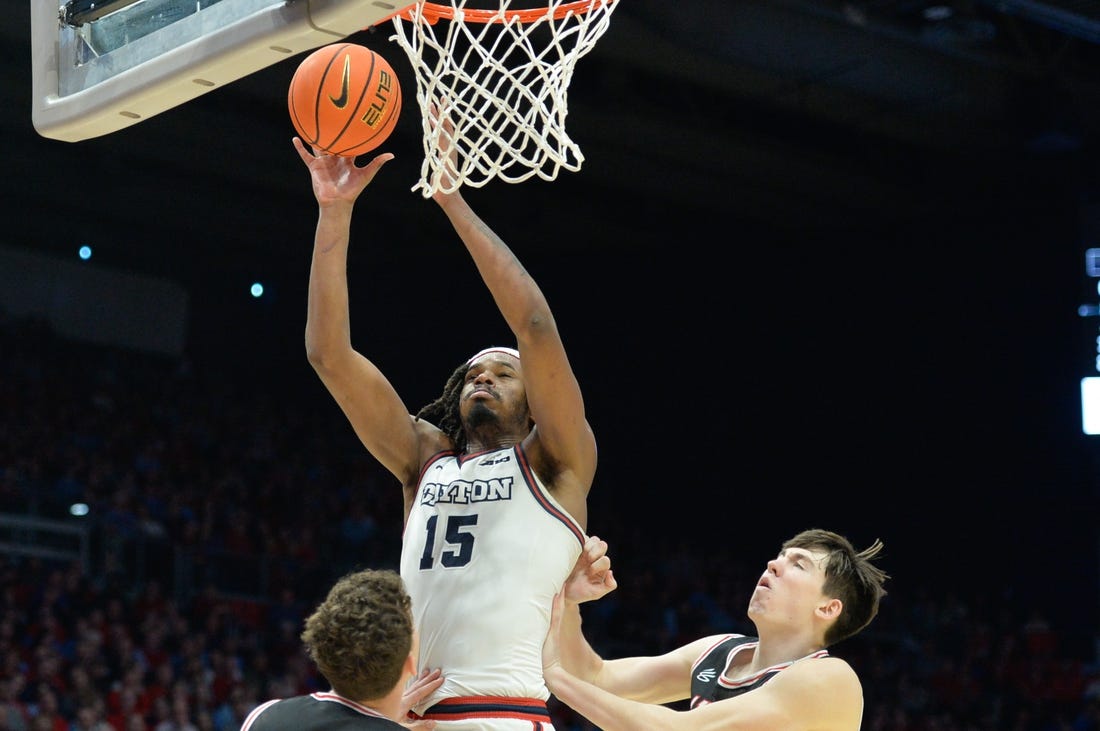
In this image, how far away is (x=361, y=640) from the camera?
9.77ft

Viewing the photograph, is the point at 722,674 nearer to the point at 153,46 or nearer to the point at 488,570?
the point at 488,570

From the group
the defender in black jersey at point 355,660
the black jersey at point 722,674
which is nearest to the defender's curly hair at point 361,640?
the defender in black jersey at point 355,660

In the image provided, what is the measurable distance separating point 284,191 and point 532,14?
13227 millimetres

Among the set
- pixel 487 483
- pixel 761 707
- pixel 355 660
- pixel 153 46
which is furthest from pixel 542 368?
pixel 153 46

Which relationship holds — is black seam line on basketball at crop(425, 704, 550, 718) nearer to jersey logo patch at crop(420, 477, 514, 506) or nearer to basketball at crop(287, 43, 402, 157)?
jersey logo patch at crop(420, 477, 514, 506)

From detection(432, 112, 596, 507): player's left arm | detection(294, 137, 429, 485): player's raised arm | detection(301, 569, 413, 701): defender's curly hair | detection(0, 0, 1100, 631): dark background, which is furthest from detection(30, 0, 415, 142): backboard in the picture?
detection(0, 0, 1100, 631): dark background

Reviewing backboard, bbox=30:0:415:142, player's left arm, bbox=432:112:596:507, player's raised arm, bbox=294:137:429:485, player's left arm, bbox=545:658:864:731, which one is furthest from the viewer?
player's raised arm, bbox=294:137:429:485

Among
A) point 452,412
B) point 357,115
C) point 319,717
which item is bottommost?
point 319,717

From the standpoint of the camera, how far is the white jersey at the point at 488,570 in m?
3.83

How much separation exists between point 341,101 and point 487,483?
42.9 inches

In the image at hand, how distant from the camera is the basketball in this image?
3.98 meters

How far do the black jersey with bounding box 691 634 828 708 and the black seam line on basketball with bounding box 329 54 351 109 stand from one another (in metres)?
1.90

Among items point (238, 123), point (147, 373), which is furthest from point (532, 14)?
point (147, 373)

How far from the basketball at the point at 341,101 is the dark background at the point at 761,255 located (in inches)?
343
